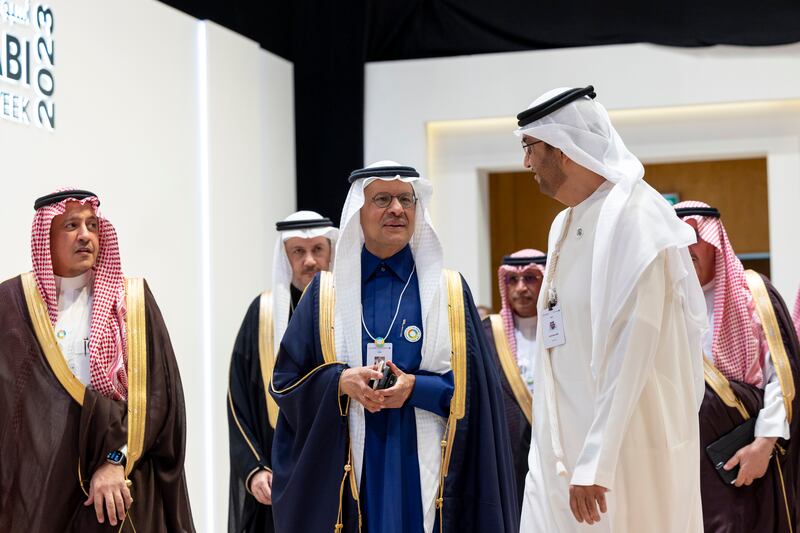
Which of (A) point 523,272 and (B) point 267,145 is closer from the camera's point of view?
(A) point 523,272

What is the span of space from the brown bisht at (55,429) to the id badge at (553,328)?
58.6 inches

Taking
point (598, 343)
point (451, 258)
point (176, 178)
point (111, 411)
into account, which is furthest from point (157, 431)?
point (451, 258)

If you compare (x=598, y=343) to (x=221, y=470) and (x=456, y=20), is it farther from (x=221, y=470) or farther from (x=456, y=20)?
(x=456, y=20)

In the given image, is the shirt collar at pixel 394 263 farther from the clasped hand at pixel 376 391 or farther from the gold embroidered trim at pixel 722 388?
the gold embroidered trim at pixel 722 388

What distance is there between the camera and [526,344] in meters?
5.42

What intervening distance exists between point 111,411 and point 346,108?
15.4ft

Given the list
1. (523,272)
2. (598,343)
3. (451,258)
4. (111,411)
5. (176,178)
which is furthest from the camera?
(451,258)

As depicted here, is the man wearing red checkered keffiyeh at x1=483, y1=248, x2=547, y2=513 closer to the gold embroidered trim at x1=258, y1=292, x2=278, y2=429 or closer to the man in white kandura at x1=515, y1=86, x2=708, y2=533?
the gold embroidered trim at x1=258, y1=292, x2=278, y2=429

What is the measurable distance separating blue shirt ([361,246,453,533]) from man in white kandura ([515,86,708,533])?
1.21 feet

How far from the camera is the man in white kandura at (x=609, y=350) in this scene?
2.72m

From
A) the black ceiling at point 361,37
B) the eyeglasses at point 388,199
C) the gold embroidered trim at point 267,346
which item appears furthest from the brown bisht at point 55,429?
the black ceiling at point 361,37

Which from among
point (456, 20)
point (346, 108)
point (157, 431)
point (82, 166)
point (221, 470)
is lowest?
point (221, 470)

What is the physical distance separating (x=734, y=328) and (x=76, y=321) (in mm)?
2365

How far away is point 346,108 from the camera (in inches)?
321
